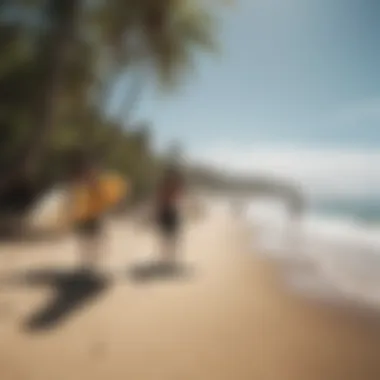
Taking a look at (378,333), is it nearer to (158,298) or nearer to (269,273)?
(269,273)

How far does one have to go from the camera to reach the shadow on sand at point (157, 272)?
4.12 feet

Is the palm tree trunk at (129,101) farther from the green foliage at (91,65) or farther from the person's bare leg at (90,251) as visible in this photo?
the person's bare leg at (90,251)

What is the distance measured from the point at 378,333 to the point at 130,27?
91 centimetres

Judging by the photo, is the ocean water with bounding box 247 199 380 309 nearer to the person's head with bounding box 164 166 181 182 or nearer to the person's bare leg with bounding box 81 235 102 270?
the person's head with bounding box 164 166 181 182

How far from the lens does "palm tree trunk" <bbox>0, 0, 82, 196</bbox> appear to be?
4.09 ft

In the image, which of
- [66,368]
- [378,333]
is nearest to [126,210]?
[66,368]

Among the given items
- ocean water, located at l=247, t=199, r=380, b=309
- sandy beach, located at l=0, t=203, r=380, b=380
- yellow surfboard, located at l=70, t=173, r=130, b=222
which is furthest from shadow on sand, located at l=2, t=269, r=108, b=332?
ocean water, located at l=247, t=199, r=380, b=309

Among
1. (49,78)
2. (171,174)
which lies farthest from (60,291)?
(49,78)

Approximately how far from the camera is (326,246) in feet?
5.97

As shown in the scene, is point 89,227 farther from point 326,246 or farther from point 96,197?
point 326,246

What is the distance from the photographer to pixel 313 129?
4.02 ft

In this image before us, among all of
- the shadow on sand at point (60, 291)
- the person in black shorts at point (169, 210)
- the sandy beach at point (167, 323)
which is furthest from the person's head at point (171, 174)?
the shadow on sand at point (60, 291)

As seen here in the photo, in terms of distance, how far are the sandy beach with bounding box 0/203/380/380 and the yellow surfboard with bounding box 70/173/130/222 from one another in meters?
0.07

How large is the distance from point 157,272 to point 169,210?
0.18 meters
